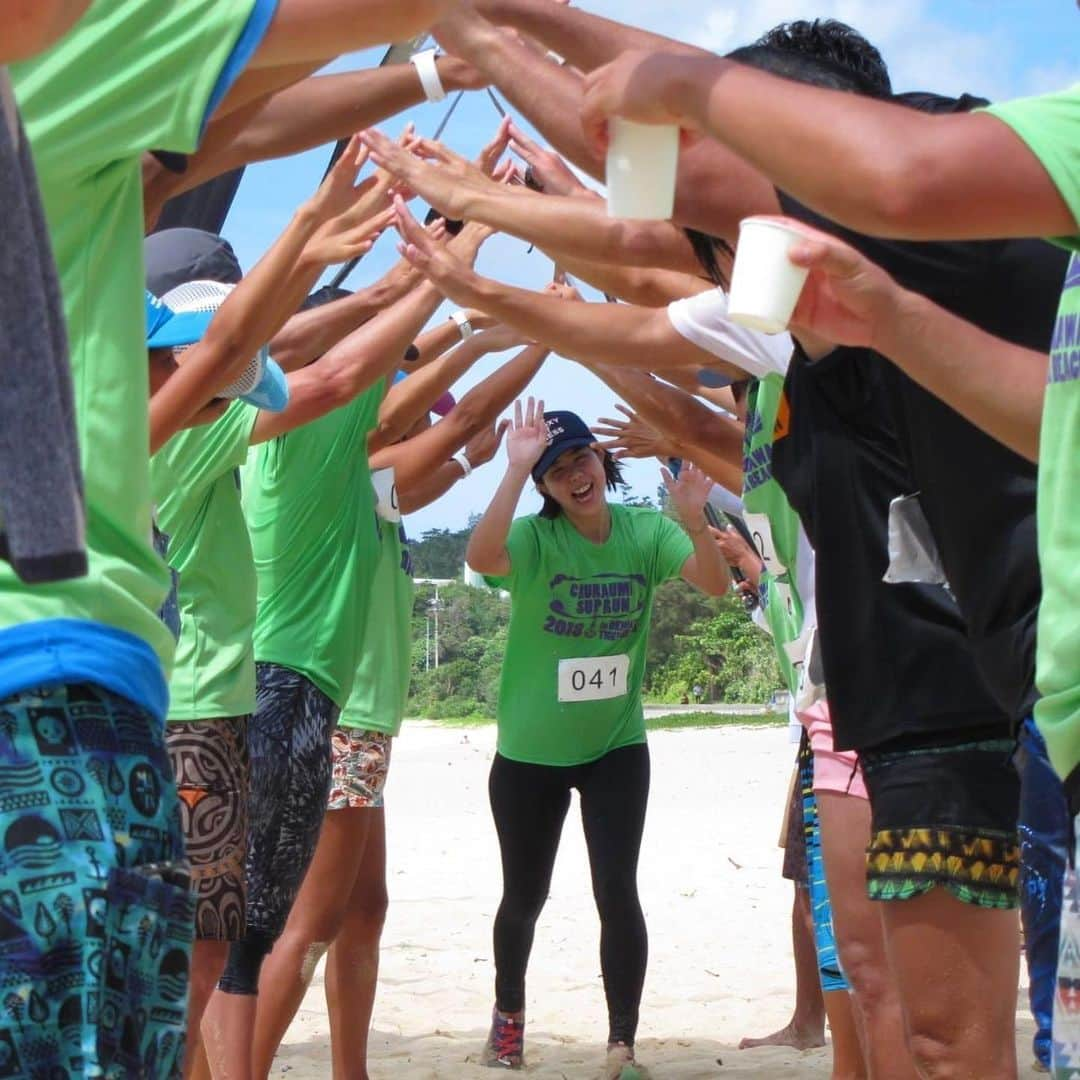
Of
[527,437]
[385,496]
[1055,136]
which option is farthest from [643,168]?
[527,437]

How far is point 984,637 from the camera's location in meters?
2.32

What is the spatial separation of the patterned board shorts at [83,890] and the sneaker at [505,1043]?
3.98 m

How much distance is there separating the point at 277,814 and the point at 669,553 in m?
2.40

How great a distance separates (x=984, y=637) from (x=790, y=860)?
299 centimetres

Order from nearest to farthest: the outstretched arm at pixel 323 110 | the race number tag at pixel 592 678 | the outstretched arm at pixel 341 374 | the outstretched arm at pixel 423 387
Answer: the outstretched arm at pixel 323 110
the outstretched arm at pixel 341 374
the outstretched arm at pixel 423 387
the race number tag at pixel 592 678

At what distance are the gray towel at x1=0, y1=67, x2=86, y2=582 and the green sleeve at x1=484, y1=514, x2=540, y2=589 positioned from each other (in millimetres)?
4482

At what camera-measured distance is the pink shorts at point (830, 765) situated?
3289 mm

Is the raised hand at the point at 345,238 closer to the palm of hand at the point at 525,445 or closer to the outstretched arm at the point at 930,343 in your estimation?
the outstretched arm at the point at 930,343

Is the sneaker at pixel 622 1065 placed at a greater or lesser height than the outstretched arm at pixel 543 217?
lesser

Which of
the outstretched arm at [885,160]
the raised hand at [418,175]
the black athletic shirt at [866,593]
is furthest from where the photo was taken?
the raised hand at [418,175]

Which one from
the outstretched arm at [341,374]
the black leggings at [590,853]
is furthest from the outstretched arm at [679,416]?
the black leggings at [590,853]

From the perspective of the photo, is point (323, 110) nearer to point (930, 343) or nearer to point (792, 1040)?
point (930, 343)

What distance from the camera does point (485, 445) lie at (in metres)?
6.00

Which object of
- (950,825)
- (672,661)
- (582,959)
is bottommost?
(582,959)
